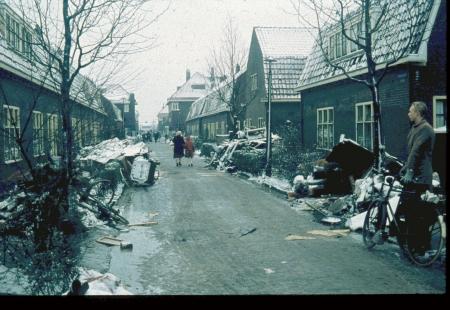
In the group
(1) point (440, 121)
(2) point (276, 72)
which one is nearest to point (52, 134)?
(1) point (440, 121)

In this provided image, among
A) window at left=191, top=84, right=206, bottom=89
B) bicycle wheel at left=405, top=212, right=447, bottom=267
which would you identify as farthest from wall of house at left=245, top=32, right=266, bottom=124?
window at left=191, top=84, right=206, bottom=89

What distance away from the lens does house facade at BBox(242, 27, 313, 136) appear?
25.8 meters

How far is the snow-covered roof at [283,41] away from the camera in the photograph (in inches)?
1067

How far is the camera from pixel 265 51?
2722 centimetres

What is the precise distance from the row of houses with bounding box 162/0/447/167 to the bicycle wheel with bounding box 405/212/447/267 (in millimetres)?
5496

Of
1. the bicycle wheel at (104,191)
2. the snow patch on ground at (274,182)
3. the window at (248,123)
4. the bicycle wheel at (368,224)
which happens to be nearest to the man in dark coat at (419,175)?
the bicycle wheel at (368,224)

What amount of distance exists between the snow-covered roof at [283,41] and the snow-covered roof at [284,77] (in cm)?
90

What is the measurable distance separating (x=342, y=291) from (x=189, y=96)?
78.0m

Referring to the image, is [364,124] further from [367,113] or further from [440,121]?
[440,121]

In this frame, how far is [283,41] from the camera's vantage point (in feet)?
92.8

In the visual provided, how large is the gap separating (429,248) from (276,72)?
20212 mm

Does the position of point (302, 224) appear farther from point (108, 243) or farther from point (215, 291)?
point (215, 291)

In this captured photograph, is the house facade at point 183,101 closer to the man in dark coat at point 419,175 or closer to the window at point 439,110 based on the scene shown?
the window at point 439,110
